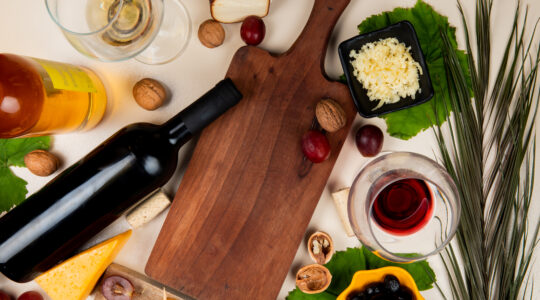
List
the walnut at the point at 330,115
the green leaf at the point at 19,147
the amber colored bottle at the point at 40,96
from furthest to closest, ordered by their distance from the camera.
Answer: the green leaf at the point at 19,147 < the walnut at the point at 330,115 < the amber colored bottle at the point at 40,96

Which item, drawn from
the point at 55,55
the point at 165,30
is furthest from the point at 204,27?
the point at 55,55

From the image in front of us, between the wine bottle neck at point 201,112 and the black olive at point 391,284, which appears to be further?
the black olive at point 391,284

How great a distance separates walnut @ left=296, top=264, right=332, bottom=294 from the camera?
3.27 feet

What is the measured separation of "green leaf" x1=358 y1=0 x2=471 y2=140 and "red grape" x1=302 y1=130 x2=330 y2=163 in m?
0.18

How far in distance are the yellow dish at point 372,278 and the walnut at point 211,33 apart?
2.06 feet

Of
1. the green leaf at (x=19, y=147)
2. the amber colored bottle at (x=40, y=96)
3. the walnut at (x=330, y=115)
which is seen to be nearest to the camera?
the amber colored bottle at (x=40, y=96)

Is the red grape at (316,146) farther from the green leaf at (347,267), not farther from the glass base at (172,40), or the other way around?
the glass base at (172,40)

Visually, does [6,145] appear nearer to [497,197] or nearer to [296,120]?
[296,120]

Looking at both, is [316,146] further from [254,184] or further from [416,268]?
[416,268]

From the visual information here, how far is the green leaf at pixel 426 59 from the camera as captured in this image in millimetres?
988

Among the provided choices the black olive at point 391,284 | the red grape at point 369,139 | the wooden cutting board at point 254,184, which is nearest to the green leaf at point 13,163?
the wooden cutting board at point 254,184

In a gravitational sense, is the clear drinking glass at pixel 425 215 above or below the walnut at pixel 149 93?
below

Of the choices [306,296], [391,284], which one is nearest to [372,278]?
[391,284]

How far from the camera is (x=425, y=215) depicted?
0.83 metres
